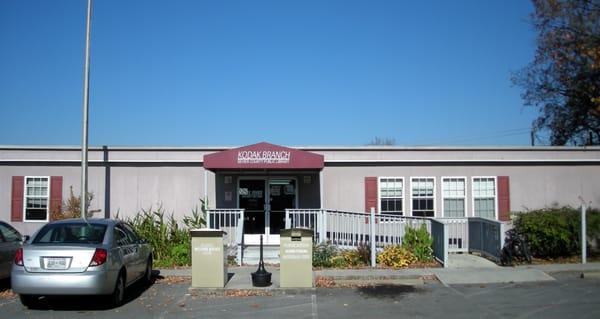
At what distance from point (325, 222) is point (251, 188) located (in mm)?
3528

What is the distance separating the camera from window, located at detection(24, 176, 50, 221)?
1758 cm

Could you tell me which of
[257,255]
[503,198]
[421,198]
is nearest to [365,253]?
[257,255]

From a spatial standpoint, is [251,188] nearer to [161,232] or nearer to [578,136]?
[161,232]

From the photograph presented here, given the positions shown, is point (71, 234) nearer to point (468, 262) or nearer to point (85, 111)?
point (85, 111)

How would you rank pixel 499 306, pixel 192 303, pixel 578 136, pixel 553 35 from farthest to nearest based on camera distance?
pixel 578 136
pixel 553 35
pixel 192 303
pixel 499 306

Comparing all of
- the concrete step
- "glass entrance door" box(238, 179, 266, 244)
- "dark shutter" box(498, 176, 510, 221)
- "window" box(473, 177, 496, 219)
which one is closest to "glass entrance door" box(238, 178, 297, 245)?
"glass entrance door" box(238, 179, 266, 244)

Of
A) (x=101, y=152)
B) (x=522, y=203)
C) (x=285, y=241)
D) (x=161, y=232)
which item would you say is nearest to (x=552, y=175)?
(x=522, y=203)

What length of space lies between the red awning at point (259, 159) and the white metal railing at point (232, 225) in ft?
4.10

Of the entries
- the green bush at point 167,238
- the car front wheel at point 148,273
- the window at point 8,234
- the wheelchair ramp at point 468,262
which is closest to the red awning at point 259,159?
the green bush at point 167,238

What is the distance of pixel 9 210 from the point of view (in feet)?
57.7

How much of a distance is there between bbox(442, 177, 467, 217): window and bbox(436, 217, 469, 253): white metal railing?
1023 mm

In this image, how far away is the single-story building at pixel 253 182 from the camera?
1752 centimetres

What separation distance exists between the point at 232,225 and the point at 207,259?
5.78m

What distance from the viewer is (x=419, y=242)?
1420cm
